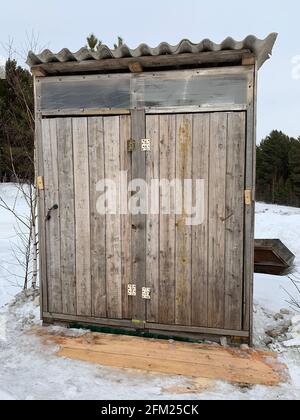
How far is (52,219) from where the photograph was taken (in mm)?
3264

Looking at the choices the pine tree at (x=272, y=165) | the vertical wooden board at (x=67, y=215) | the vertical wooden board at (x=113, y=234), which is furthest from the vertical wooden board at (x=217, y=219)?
the pine tree at (x=272, y=165)

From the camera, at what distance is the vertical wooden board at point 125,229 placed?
3.02 m

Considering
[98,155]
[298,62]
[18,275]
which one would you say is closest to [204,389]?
[98,155]

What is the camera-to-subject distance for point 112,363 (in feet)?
8.73

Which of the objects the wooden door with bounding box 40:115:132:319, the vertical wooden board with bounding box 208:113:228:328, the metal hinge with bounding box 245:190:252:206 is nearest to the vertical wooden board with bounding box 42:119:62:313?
the wooden door with bounding box 40:115:132:319

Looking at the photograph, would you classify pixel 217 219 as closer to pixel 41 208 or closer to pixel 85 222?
pixel 85 222

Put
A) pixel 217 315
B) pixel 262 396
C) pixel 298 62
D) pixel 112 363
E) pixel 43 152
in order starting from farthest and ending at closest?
1. pixel 298 62
2. pixel 43 152
3. pixel 217 315
4. pixel 112 363
5. pixel 262 396

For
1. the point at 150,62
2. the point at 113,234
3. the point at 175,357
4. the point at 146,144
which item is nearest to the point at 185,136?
the point at 146,144

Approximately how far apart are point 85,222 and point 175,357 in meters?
1.44

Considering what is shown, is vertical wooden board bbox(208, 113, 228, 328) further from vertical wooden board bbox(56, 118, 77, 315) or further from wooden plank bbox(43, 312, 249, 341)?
vertical wooden board bbox(56, 118, 77, 315)

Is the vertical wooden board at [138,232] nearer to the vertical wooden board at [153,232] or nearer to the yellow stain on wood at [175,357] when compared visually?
the vertical wooden board at [153,232]

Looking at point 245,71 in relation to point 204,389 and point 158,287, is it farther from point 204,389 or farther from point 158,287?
point 204,389

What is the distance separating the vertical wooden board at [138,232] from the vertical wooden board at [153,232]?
37mm
